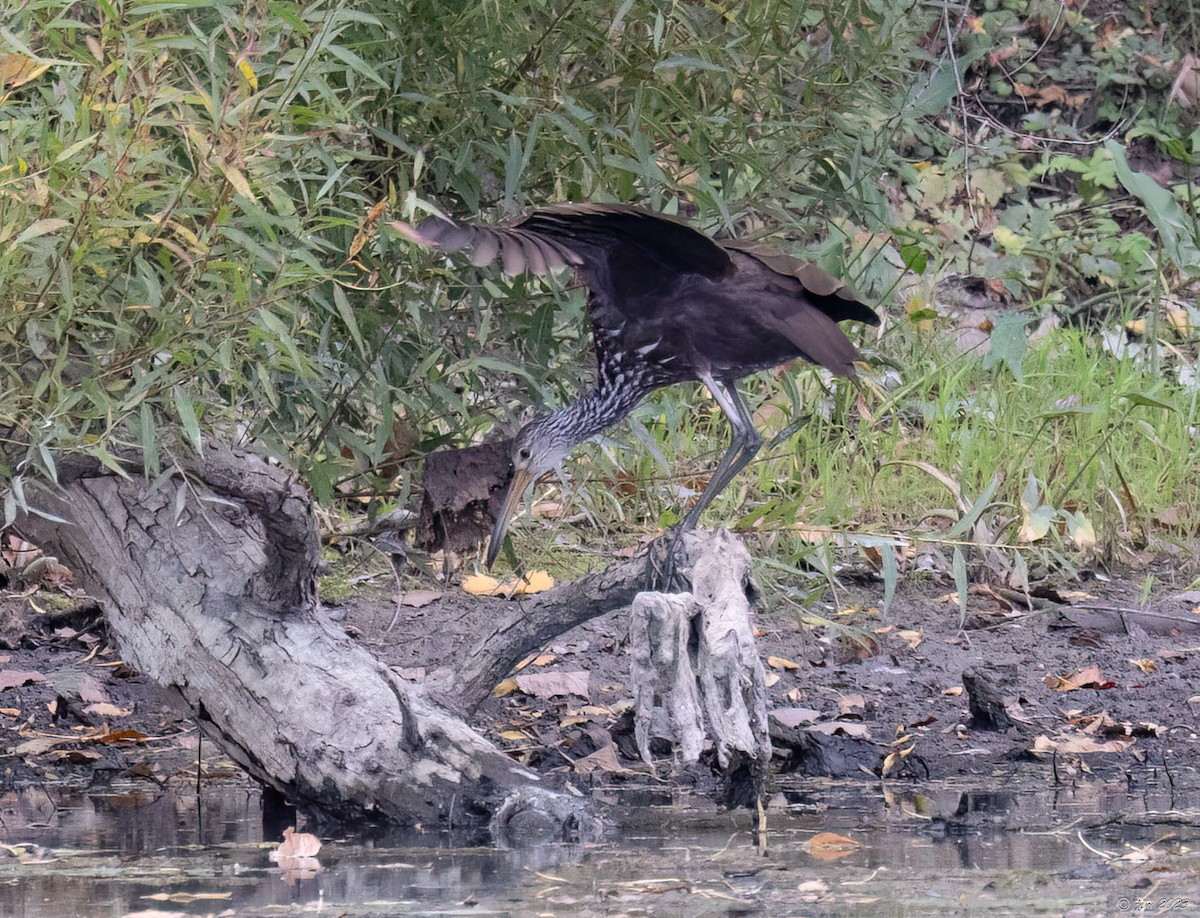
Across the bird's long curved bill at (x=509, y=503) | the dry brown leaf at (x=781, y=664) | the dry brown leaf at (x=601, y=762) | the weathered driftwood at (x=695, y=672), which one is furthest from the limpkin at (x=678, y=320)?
the dry brown leaf at (x=781, y=664)

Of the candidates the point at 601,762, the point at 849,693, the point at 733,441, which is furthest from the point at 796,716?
the point at 733,441

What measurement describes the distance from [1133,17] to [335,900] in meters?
7.59

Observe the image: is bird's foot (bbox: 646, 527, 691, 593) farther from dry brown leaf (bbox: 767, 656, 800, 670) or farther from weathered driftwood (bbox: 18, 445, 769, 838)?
dry brown leaf (bbox: 767, 656, 800, 670)

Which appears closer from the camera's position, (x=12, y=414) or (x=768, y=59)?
(x=12, y=414)

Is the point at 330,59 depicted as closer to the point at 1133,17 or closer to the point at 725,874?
the point at 725,874

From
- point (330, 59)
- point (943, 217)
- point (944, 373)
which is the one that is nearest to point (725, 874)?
point (330, 59)

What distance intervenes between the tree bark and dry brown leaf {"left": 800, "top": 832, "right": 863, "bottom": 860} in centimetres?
47

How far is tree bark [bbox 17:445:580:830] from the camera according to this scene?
9.87 ft

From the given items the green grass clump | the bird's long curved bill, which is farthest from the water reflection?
the green grass clump

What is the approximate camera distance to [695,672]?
2.90 meters

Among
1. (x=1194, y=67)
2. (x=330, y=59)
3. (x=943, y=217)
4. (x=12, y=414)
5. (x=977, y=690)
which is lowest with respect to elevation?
(x=977, y=690)

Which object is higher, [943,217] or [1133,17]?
[1133,17]

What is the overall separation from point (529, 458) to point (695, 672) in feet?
3.37

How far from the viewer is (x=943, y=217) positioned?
7664 mm
